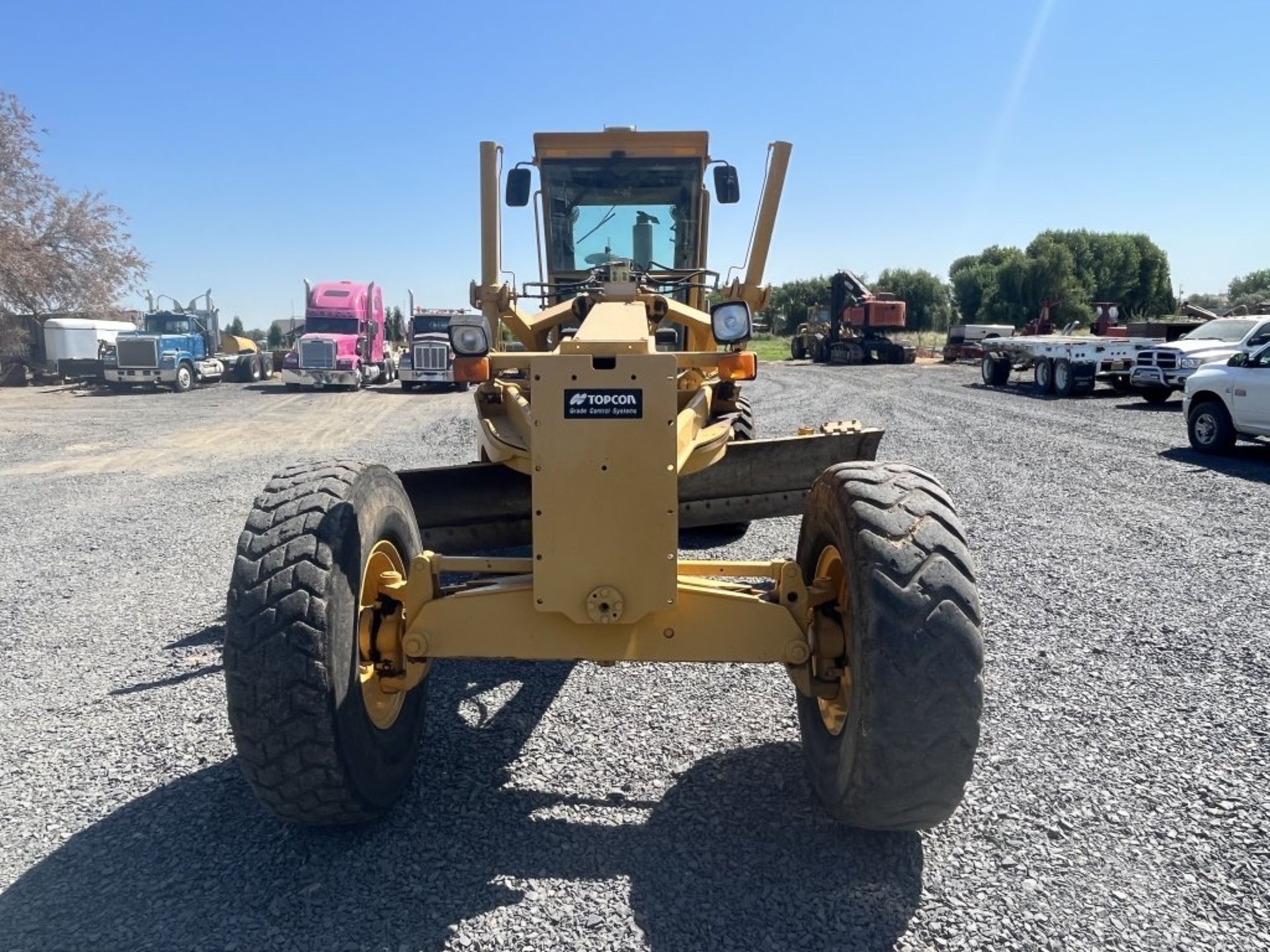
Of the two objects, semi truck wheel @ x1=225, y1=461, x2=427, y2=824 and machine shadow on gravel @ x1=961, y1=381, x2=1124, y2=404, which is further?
machine shadow on gravel @ x1=961, y1=381, x2=1124, y2=404

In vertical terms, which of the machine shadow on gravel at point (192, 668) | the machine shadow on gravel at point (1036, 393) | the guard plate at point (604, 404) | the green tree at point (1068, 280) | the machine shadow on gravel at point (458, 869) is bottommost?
the machine shadow on gravel at point (458, 869)

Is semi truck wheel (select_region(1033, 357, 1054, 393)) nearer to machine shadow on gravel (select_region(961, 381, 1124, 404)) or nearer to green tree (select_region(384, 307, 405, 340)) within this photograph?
machine shadow on gravel (select_region(961, 381, 1124, 404))

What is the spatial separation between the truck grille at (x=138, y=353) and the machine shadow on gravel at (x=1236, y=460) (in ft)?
90.5

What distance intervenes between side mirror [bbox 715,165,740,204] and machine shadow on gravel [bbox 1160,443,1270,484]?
777cm

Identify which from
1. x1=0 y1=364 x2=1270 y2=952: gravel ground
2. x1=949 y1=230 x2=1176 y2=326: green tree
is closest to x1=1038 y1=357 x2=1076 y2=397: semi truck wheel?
x1=0 y1=364 x2=1270 y2=952: gravel ground

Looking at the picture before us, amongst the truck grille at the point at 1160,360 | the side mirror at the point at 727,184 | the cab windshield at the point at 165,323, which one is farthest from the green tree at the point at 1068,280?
the side mirror at the point at 727,184

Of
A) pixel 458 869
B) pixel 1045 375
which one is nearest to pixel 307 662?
pixel 458 869

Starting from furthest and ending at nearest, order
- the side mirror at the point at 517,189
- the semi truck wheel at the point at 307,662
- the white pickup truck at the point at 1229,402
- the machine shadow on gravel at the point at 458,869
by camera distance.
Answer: the white pickup truck at the point at 1229,402
the side mirror at the point at 517,189
the semi truck wheel at the point at 307,662
the machine shadow on gravel at the point at 458,869

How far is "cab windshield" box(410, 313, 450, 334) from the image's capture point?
29.1m

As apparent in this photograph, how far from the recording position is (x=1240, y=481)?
10.7m

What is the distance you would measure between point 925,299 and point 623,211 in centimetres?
7242

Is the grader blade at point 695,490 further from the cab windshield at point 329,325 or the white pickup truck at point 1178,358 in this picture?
the cab windshield at point 329,325

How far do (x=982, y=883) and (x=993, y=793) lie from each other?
0.63m

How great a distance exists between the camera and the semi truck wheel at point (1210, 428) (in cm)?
1267
